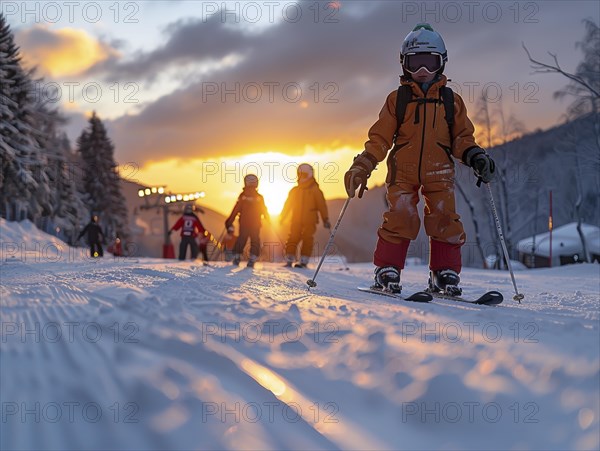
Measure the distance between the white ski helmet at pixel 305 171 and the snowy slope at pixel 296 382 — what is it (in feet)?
28.6

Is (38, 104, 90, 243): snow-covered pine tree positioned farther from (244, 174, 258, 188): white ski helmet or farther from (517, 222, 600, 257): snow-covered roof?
(517, 222, 600, 257): snow-covered roof

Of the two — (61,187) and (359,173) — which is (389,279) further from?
(61,187)

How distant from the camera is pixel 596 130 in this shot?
23.2m

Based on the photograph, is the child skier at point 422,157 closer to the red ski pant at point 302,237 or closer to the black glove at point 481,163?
the black glove at point 481,163

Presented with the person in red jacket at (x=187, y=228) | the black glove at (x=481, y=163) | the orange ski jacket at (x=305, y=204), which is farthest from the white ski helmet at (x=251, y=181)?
the black glove at (x=481, y=163)

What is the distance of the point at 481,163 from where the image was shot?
4.28 metres

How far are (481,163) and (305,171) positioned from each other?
7.30m

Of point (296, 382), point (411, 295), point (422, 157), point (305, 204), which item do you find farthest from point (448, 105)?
point (305, 204)

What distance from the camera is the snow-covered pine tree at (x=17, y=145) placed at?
82.1ft

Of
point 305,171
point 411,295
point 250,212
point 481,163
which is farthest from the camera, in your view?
point 305,171

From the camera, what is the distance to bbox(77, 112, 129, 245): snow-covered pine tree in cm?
4044

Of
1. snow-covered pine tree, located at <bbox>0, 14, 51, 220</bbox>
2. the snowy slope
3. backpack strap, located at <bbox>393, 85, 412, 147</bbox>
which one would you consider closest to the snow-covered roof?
snow-covered pine tree, located at <bbox>0, 14, 51, 220</bbox>

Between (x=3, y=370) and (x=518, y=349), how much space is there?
1.97 meters

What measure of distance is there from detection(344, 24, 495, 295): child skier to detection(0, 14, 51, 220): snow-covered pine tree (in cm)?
2338
